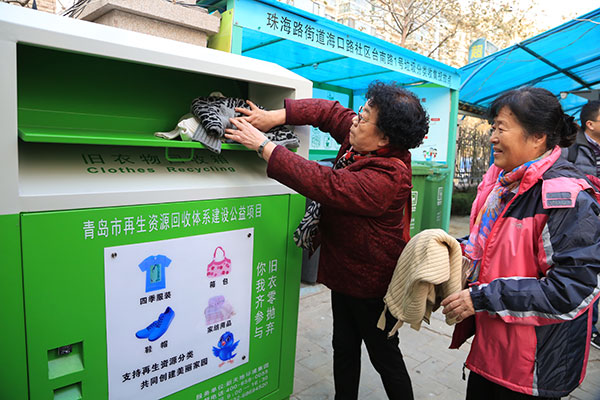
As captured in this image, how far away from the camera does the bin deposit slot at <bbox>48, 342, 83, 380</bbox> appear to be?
141 cm

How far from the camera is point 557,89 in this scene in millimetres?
8133

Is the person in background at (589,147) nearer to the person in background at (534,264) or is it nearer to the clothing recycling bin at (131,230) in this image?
the person in background at (534,264)

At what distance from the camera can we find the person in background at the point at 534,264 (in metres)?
1.29

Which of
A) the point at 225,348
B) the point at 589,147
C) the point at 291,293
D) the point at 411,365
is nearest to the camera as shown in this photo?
the point at 225,348

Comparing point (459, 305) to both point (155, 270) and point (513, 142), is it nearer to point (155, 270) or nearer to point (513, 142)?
point (513, 142)

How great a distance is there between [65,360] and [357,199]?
1220 millimetres

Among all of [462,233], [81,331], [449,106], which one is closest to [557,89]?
[462,233]

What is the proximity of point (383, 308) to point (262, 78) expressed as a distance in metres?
1.20

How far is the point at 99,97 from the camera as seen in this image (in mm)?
1776

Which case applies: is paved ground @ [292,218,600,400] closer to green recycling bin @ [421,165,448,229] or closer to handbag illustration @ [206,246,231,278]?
handbag illustration @ [206,246,231,278]

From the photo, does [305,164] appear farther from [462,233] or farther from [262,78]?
[462,233]

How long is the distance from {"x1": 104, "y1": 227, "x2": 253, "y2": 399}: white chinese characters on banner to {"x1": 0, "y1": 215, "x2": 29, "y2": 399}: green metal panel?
0.26m

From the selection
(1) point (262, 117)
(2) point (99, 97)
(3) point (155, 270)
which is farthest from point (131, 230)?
(1) point (262, 117)

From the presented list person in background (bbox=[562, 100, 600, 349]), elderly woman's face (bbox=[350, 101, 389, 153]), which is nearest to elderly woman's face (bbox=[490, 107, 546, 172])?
elderly woman's face (bbox=[350, 101, 389, 153])
